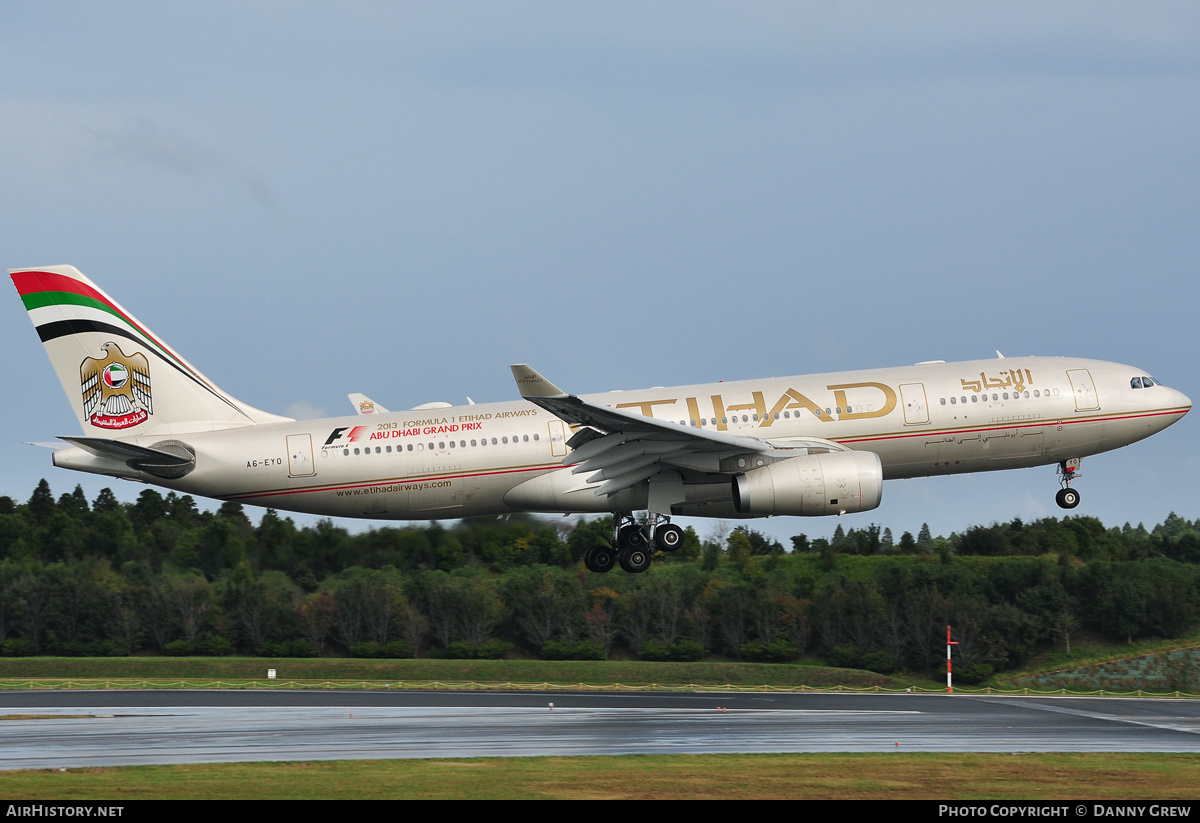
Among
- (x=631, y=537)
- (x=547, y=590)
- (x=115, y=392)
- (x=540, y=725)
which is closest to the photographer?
(x=540, y=725)

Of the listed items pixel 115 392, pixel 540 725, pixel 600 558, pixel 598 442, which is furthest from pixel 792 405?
pixel 115 392

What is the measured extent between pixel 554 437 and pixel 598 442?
204 centimetres

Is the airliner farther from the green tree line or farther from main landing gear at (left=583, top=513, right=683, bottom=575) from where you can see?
the green tree line

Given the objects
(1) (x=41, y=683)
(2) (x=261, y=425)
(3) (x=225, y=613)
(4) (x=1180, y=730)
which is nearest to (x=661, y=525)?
(2) (x=261, y=425)

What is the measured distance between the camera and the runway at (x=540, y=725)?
91.5 ft

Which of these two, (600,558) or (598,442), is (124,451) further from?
(600,558)

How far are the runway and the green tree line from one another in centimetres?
482

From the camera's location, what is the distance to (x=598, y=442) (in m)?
34.5

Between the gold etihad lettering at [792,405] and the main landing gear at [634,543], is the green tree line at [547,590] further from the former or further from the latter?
the gold etihad lettering at [792,405]

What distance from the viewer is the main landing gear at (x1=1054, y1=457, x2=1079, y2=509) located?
38250 millimetres

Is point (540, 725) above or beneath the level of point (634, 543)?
beneath

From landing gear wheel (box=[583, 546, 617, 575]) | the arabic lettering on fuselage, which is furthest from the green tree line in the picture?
the arabic lettering on fuselage

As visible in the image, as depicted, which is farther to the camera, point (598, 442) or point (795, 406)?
point (795, 406)

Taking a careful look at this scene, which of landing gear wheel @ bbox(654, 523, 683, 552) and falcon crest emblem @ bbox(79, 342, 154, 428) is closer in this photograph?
landing gear wheel @ bbox(654, 523, 683, 552)
